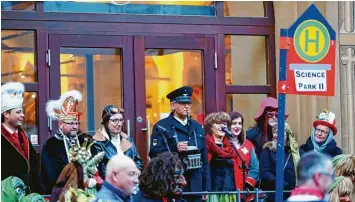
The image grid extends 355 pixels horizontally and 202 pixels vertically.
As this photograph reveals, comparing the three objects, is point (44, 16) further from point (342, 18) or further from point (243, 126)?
point (342, 18)

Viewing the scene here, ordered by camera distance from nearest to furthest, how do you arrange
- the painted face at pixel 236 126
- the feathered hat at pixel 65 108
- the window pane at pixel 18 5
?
the feathered hat at pixel 65 108, the painted face at pixel 236 126, the window pane at pixel 18 5

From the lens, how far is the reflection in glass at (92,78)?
46.2 ft

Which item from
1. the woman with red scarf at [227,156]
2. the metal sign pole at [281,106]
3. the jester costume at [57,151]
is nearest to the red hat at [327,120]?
the woman with red scarf at [227,156]

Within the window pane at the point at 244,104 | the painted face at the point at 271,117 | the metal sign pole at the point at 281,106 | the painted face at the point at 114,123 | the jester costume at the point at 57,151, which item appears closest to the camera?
the metal sign pole at the point at 281,106

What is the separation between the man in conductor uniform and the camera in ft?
40.8

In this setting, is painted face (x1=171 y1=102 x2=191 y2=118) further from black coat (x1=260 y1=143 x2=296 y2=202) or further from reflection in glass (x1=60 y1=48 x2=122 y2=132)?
reflection in glass (x1=60 y1=48 x2=122 y2=132)

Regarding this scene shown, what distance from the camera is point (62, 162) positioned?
39.9 ft

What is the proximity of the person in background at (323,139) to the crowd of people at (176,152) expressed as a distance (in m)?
0.01

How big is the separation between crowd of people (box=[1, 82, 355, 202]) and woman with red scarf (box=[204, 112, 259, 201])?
11mm

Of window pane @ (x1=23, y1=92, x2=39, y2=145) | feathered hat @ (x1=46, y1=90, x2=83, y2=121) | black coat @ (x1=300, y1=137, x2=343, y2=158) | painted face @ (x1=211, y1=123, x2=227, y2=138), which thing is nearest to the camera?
feathered hat @ (x1=46, y1=90, x2=83, y2=121)

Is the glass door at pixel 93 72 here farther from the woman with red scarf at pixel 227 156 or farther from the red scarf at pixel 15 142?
the red scarf at pixel 15 142

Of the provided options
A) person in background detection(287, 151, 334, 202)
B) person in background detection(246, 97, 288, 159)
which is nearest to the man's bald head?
person in background detection(287, 151, 334, 202)

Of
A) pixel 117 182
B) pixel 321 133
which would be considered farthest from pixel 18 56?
pixel 117 182

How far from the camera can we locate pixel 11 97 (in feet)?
39.8
